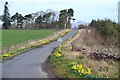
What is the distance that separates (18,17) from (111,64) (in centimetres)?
12388

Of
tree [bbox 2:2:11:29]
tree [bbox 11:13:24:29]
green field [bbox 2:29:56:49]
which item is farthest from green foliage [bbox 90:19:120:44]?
tree [bbox 11:13:24:29]

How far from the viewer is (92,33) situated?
68125 mm

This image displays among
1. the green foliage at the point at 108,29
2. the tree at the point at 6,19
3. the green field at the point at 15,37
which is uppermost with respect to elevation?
the tree at the point at 6,19

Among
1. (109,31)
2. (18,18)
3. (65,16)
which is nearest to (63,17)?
(65,16)

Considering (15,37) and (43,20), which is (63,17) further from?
(15,37)

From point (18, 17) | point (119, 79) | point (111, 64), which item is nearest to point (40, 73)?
point (119, 79)

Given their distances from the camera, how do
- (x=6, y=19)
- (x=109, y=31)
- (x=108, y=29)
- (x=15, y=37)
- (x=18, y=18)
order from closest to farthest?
1. (x=109, y=31)
2. (x=108, y=29)
3. (x=15, y=37)
4. (x=6, y=19)
5. (x=18, y=18)

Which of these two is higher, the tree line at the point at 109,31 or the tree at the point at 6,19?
the tree at the point at 6,19

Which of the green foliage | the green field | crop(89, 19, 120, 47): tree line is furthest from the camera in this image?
the green foliage

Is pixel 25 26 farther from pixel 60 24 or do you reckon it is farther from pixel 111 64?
pixel 111 64

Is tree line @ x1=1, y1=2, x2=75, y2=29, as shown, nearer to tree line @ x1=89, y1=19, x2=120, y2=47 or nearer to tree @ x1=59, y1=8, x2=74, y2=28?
tree @ x1=59, y1=8, x2=74, y2=28

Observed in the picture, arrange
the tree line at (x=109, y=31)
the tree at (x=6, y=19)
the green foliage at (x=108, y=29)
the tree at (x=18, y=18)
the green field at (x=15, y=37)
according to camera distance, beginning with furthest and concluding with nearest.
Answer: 1. the tree at (x=18, y=18)
2. the tree at (x=6, y=19)
3. the green foliage at (x=108, y=29)
4. the tree line at (x=109, y=31)
5. the green field at (x=15, y=37)

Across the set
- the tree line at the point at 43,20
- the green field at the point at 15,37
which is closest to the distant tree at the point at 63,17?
the tree line at the point at 43,20

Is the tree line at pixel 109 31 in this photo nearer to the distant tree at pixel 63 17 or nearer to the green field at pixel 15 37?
the green field at pixel 15 37
